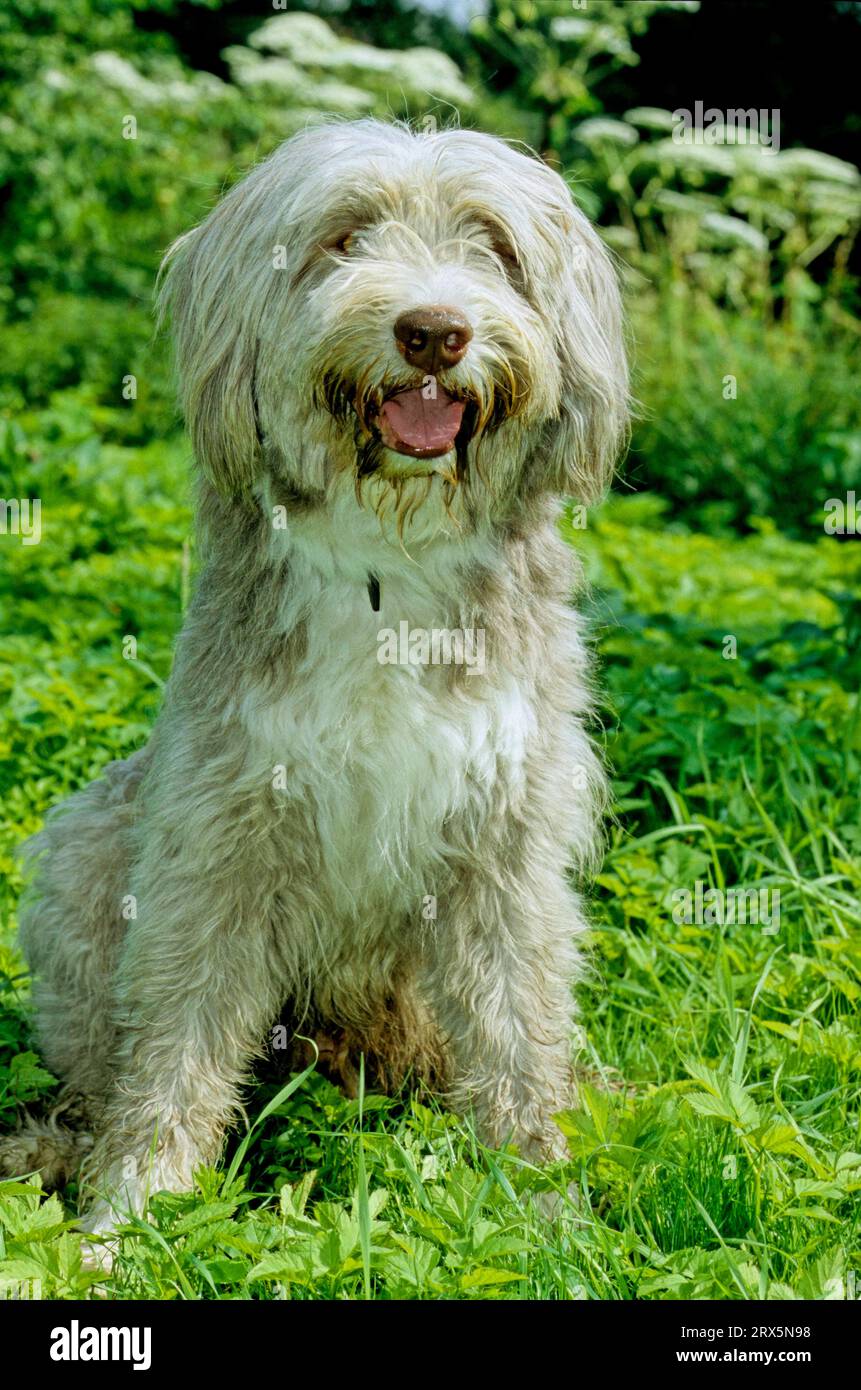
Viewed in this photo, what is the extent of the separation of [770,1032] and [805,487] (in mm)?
6073

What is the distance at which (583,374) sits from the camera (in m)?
2.94

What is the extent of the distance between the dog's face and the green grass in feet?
3.77

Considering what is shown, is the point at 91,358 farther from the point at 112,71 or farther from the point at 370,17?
the point at 370,17

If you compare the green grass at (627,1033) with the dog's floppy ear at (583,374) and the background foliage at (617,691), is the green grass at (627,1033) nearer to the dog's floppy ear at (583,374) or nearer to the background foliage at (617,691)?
the background foliage at (617,691)

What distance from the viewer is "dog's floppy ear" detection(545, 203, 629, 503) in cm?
294

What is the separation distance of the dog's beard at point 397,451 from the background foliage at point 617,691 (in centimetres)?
63

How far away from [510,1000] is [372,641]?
31.8 inches

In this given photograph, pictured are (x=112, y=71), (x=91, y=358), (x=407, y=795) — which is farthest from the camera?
(x=112, y=71)

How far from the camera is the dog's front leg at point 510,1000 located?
10.0 feet

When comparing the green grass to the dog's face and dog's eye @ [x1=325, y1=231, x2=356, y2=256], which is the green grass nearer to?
the dog's face

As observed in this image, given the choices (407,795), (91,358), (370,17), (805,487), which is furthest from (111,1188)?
(370,17)

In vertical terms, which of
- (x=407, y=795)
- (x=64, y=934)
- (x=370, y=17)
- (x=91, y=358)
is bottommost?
(x=64, y=934)

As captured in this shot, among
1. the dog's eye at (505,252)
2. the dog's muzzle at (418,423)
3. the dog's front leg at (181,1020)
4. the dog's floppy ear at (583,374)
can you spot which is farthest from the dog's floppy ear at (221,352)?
the dog's front leg at (181,1020)
